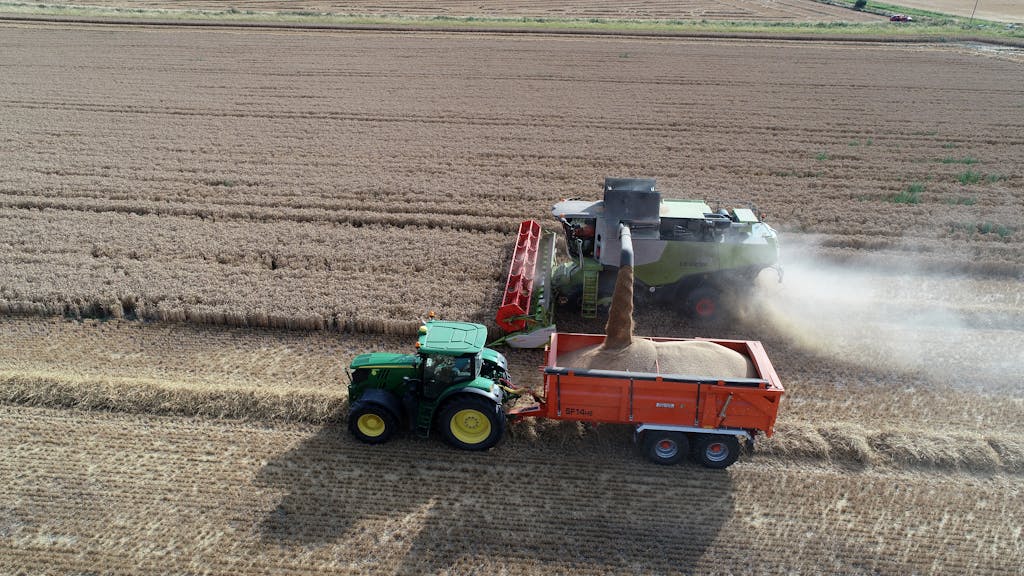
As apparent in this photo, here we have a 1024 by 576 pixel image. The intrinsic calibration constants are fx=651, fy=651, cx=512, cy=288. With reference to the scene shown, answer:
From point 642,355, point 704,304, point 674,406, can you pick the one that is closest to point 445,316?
point 642,355

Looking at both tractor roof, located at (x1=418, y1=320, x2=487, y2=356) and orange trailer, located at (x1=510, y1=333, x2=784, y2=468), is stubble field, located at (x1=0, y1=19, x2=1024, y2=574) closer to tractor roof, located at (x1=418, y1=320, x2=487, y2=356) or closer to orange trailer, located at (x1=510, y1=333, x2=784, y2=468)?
orange trailer, located at (x1=510, y1=333, x2=784, y2=468)

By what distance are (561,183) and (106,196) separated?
12.6m

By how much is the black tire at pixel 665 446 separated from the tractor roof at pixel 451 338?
271 centimetres

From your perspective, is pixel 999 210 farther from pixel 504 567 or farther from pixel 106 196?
pixel 106 196

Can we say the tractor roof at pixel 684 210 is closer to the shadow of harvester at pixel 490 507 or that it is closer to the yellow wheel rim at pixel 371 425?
the shadow of harvester at pixel 490 507

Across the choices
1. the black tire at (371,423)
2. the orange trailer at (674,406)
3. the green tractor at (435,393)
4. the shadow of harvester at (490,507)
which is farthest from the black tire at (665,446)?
the black tire at (371,423)

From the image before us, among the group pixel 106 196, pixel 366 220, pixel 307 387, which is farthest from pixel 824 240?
pixel 106 196

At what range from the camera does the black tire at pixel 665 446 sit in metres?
9.04

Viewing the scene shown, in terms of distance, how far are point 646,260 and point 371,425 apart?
586cm

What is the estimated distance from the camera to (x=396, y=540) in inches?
321

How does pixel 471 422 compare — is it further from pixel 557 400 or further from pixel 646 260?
pixel 646 260

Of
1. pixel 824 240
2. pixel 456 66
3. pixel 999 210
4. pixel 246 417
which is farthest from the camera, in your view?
pixel 456 66

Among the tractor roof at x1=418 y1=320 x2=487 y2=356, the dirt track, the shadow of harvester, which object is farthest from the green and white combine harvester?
the dirt track

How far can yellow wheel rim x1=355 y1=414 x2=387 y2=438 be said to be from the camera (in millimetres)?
9273
